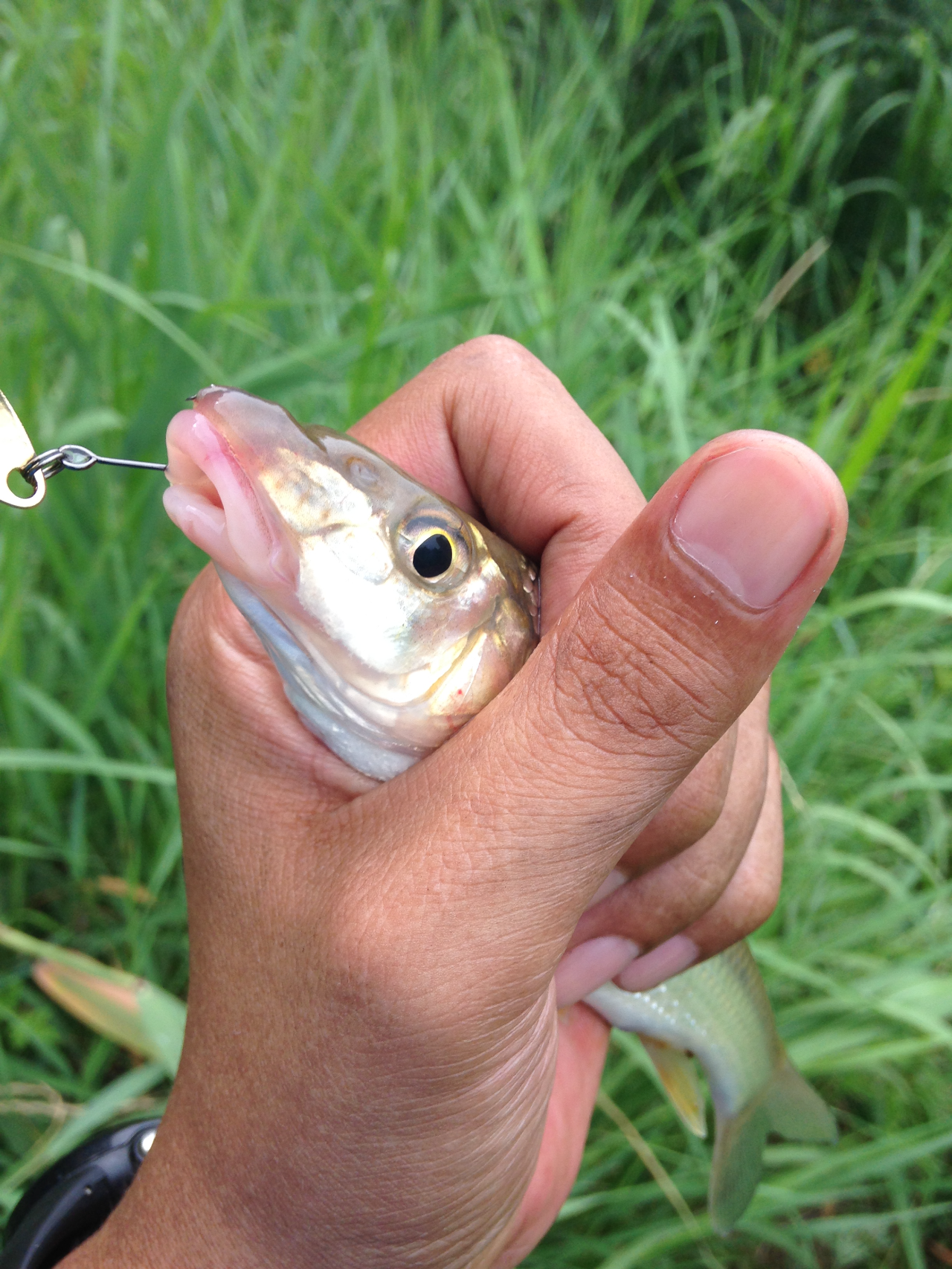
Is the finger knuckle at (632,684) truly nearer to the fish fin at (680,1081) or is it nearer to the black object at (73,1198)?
the black object at (73,1198)

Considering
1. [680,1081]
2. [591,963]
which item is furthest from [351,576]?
[680,1081]

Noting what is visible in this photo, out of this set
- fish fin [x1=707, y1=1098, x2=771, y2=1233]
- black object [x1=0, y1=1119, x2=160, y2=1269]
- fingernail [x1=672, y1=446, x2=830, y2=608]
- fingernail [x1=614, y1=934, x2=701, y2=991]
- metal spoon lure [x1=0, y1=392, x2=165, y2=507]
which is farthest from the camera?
fish fin [x1=707, y1=1098, x2=771, y2=1233]

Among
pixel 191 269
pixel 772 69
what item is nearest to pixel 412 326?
pixel 191 269

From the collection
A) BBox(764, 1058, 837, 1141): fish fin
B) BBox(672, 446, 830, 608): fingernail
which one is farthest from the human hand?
BBox(764, 1058, 837, 1141): fish fin

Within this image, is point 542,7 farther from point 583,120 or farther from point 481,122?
point 481,122

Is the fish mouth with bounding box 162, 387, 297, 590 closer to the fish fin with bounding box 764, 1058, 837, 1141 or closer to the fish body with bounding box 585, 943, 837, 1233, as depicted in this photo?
the fish body with bounding box 585, 943, 837, 1233

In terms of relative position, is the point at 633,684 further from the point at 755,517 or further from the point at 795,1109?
the point at 795,1109
